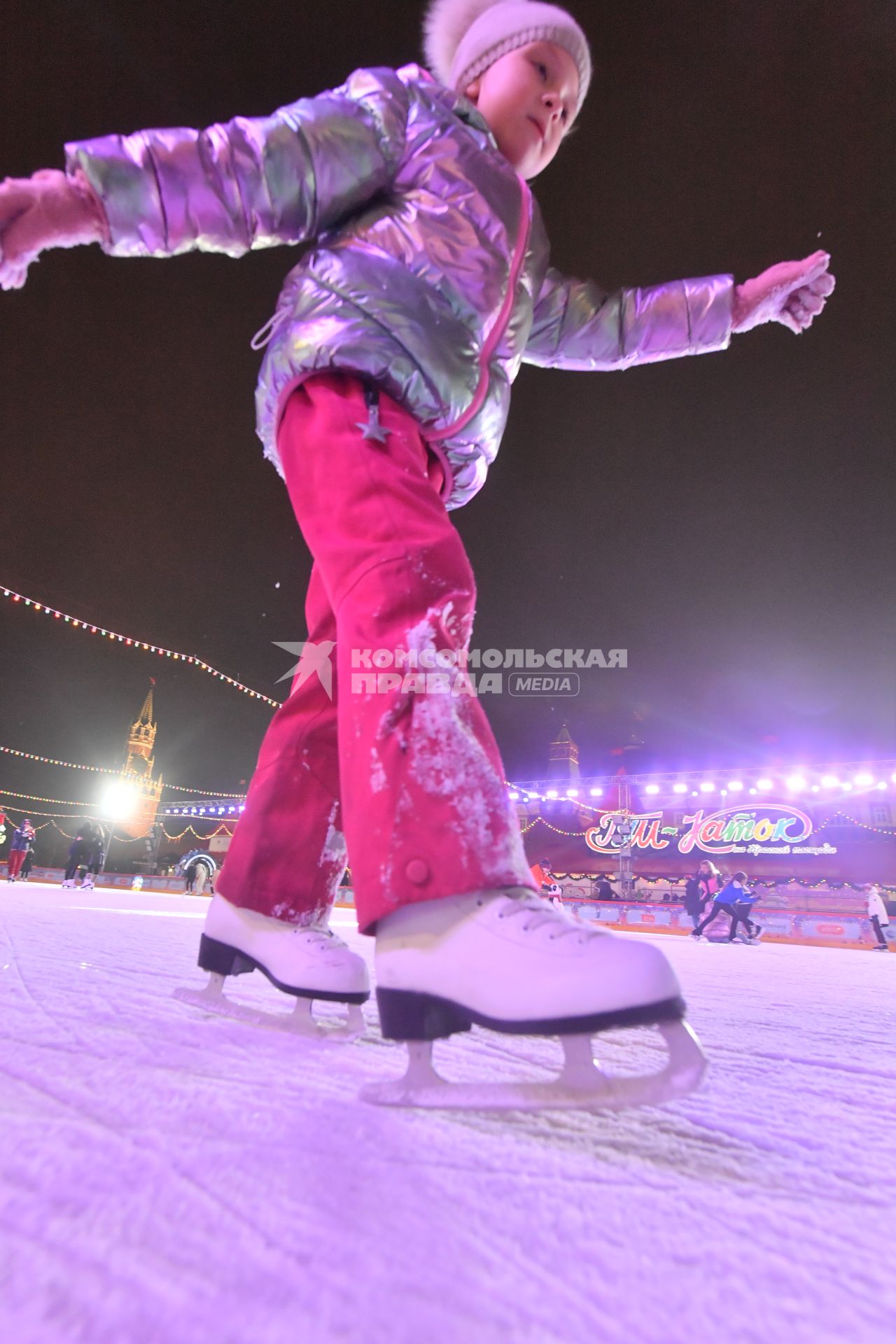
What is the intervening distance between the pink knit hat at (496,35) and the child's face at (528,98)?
1 cm

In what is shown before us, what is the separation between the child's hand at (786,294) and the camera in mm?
939

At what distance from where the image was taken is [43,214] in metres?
0.58

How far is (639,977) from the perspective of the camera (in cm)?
33

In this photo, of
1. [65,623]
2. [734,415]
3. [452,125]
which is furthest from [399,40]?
[65,623]

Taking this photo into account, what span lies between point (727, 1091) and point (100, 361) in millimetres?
5374

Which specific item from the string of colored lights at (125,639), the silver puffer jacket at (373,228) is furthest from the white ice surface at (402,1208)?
the string of colored lights at (125,639)

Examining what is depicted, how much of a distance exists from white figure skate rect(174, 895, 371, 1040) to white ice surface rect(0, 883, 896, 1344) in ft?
0.27

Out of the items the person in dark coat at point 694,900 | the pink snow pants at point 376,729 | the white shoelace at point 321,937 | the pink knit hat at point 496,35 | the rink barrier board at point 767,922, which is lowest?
the rink barrier board at point 767,922

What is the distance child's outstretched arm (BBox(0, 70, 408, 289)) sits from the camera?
57 centimetres

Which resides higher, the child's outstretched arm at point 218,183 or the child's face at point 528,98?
the child's face at point 528,98

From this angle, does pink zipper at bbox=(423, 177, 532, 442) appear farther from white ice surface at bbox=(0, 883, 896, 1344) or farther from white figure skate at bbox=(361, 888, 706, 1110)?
white ice surface at bbox=(0, 883, 896, 1344)

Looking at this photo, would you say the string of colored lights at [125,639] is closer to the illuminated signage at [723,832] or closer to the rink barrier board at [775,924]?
the rink barrier board at [775,924]

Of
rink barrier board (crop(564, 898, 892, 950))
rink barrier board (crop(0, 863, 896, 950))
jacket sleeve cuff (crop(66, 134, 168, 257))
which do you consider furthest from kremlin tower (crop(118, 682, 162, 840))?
jacket sleeve cuff (crop(66, 134, 168, 257))

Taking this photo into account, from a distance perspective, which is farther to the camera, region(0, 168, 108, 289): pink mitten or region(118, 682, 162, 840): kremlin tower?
region(118, 682, 162, 840): kremlin tower
